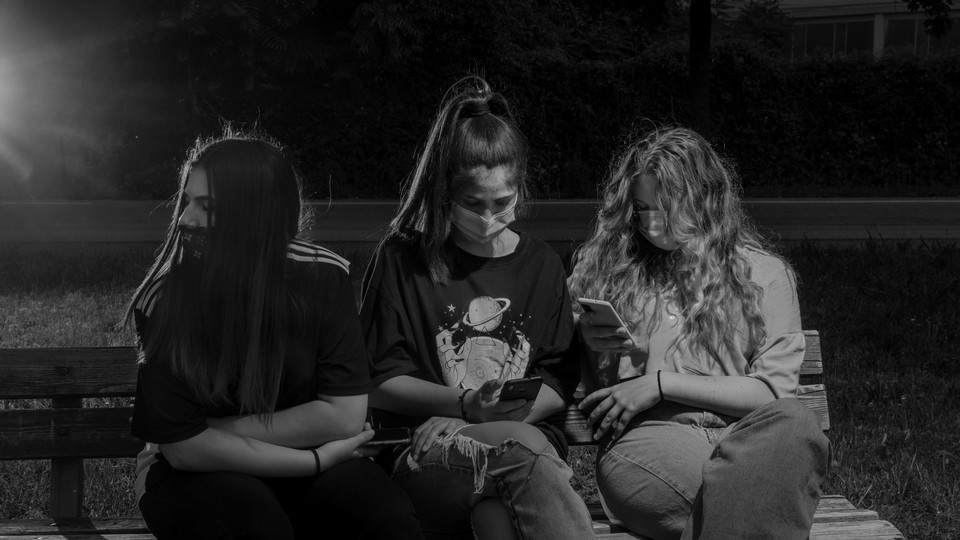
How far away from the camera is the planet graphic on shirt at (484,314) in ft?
10.5

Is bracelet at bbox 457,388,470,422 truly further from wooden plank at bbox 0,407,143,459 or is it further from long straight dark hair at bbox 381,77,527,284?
wooden plank at bbox 0,407,143,459

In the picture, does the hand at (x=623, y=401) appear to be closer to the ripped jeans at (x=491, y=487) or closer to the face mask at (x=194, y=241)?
the ripped jeans at (x=491, y=487)

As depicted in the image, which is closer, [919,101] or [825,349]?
[825,349]

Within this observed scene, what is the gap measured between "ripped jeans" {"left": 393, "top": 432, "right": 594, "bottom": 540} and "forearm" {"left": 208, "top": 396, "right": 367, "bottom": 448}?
0.80ft

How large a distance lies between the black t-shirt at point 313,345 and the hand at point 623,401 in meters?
0.73

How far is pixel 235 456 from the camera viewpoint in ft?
9.05

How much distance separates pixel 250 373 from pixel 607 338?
105cm

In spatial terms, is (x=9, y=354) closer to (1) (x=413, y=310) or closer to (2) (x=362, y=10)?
(1) (x=413, y=310)

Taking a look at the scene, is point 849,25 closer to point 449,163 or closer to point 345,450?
point 449,163

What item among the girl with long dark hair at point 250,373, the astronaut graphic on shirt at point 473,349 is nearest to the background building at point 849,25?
the astronaut graphic on shirt at point 473,349

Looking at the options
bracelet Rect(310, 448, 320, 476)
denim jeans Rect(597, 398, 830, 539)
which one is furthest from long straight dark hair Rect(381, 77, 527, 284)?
denim jeans Rect(597, 398, 830, 539)

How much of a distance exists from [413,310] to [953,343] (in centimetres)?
413

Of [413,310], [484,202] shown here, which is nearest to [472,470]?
[413,310]

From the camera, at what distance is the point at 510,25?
17.6 metres
